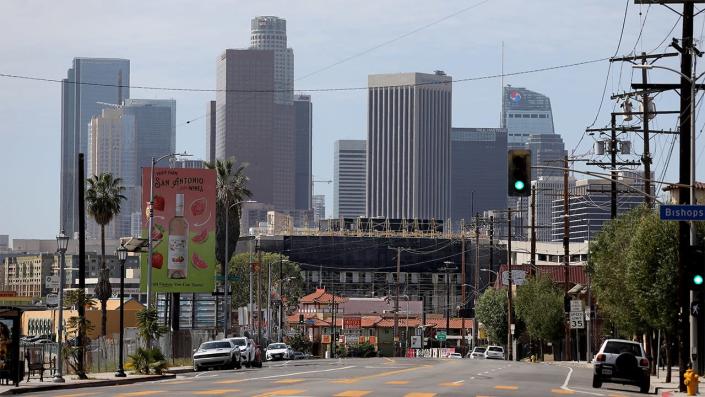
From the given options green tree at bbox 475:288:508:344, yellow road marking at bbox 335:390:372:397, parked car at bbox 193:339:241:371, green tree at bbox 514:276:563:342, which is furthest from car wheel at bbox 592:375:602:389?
green tree at bbox 475:288:508:344

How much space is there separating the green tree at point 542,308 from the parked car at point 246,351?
35.4 meters

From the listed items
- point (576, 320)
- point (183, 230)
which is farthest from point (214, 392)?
point (183, 230)

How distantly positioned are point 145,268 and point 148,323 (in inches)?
764

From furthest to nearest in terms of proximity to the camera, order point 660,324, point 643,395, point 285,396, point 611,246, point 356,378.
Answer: point 611,246 < point 660,324 < point 356,378 < point 643,395 < point 285,396

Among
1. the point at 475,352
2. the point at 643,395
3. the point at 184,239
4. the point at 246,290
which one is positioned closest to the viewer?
the point at 643,395

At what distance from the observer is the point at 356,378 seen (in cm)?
4784

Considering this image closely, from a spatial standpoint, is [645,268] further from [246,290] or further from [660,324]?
[246,290]

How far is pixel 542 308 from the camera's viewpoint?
102062 millimetres

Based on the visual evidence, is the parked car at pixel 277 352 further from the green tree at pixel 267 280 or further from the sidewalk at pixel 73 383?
the green tree at pixel 267 280

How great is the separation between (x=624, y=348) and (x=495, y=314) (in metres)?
83.4

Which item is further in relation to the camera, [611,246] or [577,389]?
[611,246]

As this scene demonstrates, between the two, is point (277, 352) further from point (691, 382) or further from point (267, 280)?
point (267, 280)

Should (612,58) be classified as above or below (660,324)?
above

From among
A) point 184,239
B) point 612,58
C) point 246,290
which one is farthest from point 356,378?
point 246,290
